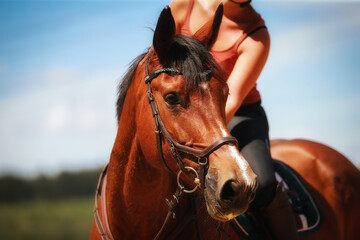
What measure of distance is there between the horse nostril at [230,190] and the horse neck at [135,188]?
72cm

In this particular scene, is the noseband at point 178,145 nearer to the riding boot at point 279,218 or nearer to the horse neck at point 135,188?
the horse neck at point 135,188

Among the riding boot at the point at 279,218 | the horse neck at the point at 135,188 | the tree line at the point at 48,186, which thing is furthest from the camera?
the tree line at the point at 48,186

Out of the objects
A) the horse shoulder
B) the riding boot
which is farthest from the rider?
the horse shoulder

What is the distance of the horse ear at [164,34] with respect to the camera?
217 cm

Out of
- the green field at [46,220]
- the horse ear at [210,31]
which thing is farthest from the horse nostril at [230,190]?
the green field at [46,220]

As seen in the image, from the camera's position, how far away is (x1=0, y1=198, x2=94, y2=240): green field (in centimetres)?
2044

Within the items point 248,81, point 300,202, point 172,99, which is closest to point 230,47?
point 248,81

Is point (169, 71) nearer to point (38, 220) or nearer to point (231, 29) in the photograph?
point (231, 29)

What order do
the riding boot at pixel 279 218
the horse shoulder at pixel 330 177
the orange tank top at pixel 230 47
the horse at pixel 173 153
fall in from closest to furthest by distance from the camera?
the horse at pixel 173 153 → the riding boot at pixel 279 218 → the orange tank top at pixel 230 47 → the horse shoulder at pixel 330 177

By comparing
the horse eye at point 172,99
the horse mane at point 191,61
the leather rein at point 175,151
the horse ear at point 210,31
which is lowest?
the leather rein at point 175,151

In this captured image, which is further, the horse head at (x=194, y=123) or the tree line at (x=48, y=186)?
the tree line at (x=48, y=186)

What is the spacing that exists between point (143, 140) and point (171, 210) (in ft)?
1.80

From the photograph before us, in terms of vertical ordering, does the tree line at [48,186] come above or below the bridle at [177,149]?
below

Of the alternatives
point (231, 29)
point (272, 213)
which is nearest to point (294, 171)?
point (272, 213)
